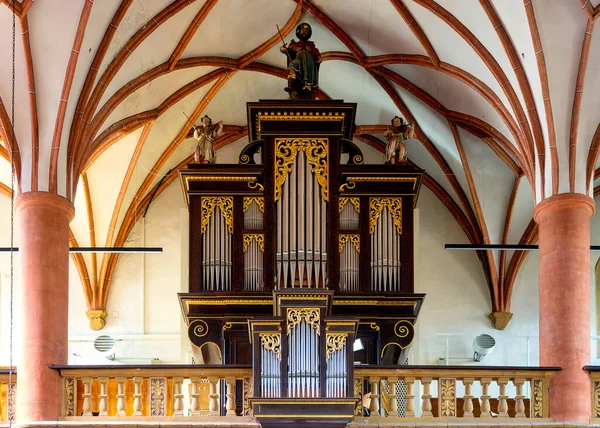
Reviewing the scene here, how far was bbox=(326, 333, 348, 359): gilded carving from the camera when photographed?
20.7 m

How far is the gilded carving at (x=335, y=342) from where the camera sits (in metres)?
20.7

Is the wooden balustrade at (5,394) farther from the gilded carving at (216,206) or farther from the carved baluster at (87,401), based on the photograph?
the gilded carving at (216,206)

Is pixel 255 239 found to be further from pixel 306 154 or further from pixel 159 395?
pixel 159 395

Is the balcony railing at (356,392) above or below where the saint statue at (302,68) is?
below

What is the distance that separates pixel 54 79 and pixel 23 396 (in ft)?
19.2

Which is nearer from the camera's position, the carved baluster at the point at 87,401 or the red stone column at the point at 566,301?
the carved baluster at the point at 87,401

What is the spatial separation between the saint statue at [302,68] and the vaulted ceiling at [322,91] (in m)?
2.94

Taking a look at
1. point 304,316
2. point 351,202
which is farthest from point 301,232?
point 304,316

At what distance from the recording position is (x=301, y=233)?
2258 cm

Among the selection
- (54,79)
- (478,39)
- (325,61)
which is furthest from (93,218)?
(478,39)

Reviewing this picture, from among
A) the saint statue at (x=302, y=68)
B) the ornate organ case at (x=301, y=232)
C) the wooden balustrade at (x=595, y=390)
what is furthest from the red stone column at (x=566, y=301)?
the saint statue at (x=302, y=68)

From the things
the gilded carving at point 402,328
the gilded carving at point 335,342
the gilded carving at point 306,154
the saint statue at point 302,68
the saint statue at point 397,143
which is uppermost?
the saint statue at point 302,68

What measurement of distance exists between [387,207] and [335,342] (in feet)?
13.6

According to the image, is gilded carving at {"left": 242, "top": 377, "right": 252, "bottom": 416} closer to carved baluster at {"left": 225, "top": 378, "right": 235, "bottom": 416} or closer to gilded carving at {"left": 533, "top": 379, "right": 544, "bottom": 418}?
carved baluster at {"left": 225, "top": 378, "right": 235, "bottom": 416}
